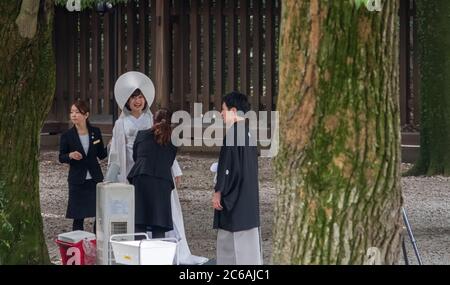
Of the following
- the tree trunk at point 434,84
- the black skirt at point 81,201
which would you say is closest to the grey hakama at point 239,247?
the black skirt at point 81,201

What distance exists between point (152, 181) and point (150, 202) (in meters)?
0.18

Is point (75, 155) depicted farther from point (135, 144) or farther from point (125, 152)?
point (135, 144)

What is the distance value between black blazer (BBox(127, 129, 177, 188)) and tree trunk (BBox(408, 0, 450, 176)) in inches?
296

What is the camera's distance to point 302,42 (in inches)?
251

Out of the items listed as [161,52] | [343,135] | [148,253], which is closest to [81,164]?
[148,253]

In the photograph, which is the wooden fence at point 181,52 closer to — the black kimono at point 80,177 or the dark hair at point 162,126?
the black kimono at point 80,177

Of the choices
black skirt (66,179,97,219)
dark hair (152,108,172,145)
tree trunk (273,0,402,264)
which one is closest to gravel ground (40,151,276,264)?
black skirt (66,179,97,219)

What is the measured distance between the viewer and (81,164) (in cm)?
1089

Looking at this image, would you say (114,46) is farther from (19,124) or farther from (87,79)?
(19,124)

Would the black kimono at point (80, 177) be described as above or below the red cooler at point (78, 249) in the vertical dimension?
above

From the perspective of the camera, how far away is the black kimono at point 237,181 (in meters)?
9.17

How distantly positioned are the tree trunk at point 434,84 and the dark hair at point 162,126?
7.65 meters

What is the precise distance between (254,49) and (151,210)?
1043 centimetres

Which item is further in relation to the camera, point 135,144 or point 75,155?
point 75,155
